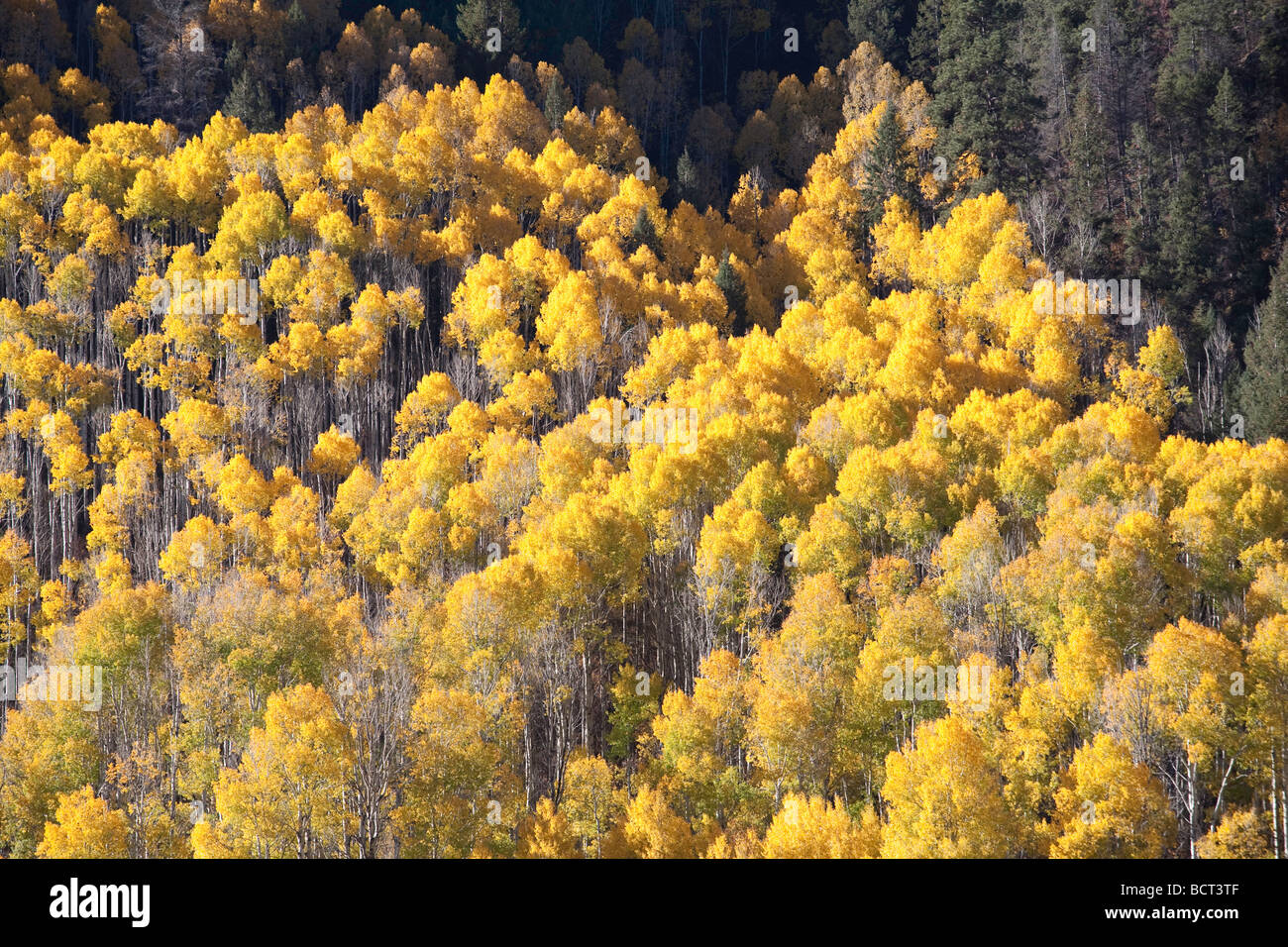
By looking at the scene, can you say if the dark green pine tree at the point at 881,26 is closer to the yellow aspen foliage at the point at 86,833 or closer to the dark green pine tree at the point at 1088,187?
the dark green pine tree at the point at 1088,187

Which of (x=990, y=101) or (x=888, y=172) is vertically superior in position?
(x=990, y=101)

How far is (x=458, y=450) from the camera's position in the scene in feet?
253

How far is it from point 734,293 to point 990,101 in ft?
72.7

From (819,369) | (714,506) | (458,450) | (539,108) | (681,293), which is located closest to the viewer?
(714,506)

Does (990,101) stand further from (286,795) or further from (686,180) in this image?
(286,795)

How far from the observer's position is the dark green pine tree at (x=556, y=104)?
11244 cm

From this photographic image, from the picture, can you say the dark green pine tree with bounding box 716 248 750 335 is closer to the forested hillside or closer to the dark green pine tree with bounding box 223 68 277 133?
the forested hillside

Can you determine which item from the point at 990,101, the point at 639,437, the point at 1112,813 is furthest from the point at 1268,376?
the point at 990,101

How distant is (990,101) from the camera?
9475 centimetres

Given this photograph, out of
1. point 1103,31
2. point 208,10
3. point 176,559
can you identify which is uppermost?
point 208,10

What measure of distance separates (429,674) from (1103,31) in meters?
66.0

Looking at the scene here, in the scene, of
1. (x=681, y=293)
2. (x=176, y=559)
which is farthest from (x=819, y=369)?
(x=176, y=559)

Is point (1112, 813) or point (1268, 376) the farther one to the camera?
point (1268, 376)
